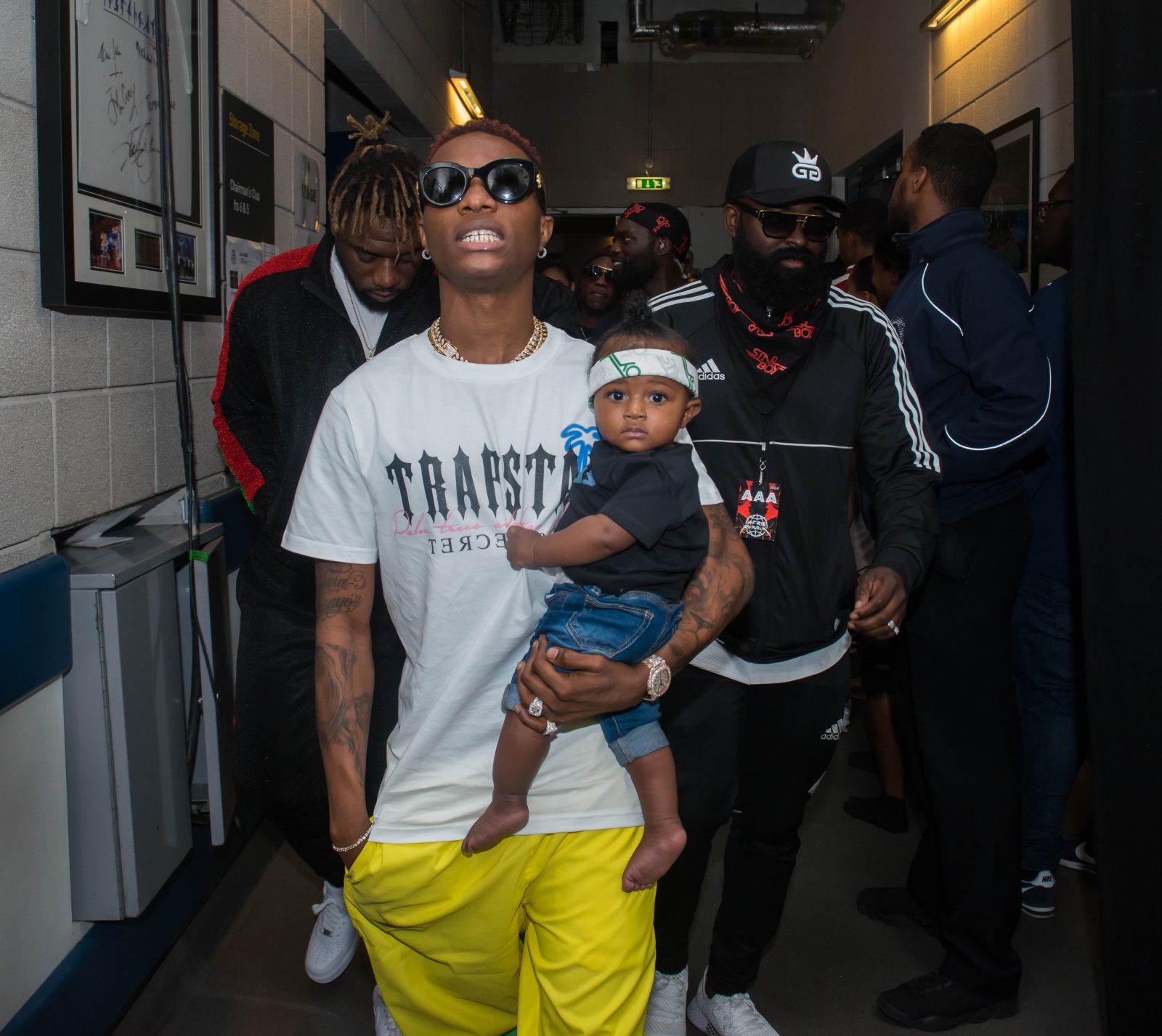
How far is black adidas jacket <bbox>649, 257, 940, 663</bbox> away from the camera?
6.73 ft

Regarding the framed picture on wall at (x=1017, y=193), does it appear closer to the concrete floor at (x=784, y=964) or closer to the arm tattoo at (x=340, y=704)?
the concrete floor at (x=784, y=964)

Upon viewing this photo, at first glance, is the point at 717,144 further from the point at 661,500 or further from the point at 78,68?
the point at 661,500

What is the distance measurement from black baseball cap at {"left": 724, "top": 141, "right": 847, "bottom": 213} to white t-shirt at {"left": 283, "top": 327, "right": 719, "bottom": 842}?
2.49ft

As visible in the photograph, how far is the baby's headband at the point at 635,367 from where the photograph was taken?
1517 millimetres

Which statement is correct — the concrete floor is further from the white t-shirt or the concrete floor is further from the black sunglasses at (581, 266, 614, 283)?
the black sunglasses at (581, 266, 614, 283)

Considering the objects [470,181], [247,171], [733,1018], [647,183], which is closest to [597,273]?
[247,171]

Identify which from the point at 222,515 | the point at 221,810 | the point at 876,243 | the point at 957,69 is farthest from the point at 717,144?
the point at 221,810

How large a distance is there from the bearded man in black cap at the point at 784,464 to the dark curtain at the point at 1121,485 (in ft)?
1.14

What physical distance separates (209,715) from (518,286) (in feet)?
5.27

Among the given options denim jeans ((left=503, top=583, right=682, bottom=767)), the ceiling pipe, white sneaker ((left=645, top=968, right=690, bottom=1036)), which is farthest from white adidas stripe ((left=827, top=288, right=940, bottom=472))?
the ceiling pipe

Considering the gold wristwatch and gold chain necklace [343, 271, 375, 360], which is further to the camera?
gold chain necklace [343, 271, 375, 360]

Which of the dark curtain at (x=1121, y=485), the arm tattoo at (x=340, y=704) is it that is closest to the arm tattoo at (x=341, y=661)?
the arm tattoo at (x=340, y=704)

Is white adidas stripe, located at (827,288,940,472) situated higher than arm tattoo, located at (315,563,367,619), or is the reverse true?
white adidas stripe, located at (827,288,940,472)

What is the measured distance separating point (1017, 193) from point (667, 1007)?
3942 millimetres
